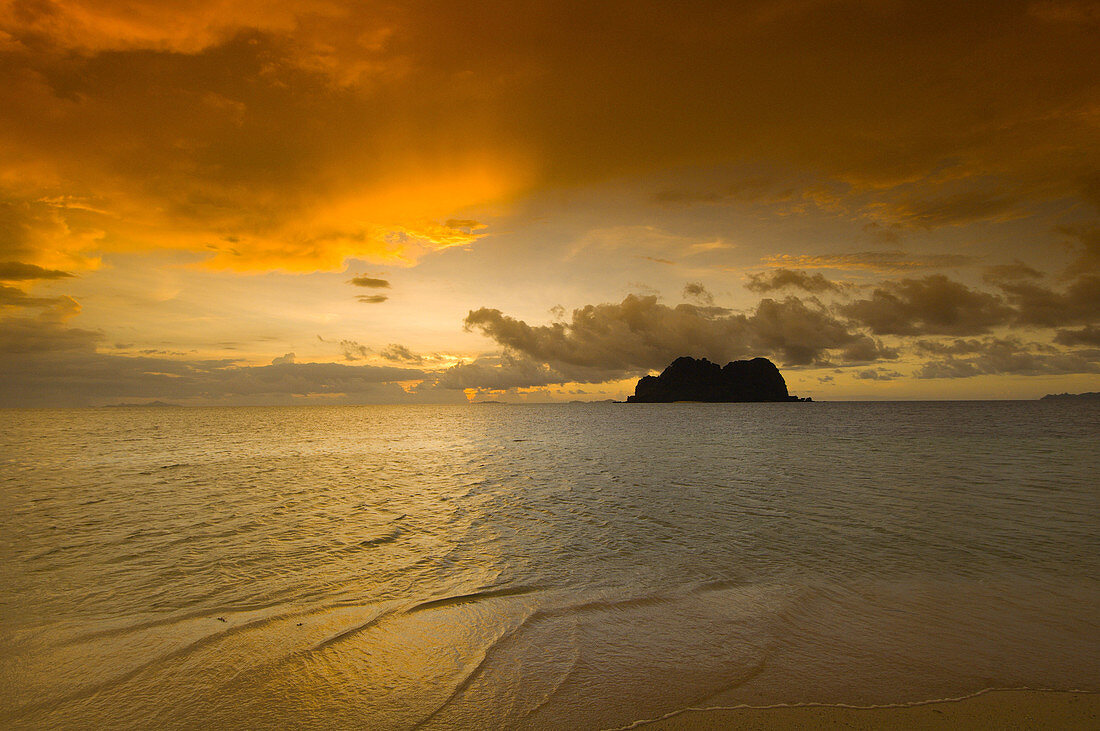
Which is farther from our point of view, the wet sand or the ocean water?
the ocean water

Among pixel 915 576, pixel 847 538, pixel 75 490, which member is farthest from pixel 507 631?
pixel 75 490

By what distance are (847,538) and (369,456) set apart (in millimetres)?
39699

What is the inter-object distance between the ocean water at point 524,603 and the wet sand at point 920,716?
265 mm

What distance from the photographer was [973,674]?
261 inches

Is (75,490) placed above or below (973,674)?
below

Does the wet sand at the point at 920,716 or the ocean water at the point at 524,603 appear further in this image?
the ocean water at the point at 524,603

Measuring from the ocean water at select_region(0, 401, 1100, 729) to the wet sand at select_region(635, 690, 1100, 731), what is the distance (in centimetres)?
26

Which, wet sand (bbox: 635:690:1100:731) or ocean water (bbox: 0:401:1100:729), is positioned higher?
wet sand (bbox: 635:690:1100:731)

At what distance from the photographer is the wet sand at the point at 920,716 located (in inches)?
213

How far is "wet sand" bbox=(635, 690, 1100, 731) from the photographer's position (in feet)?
17.8

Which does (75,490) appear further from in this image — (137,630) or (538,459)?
(538,459)

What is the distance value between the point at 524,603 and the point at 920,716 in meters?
6.26

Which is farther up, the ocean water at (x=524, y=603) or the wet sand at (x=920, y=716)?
the wet sand at (x=920, y=716)

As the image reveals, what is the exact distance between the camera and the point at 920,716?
5613 mm
